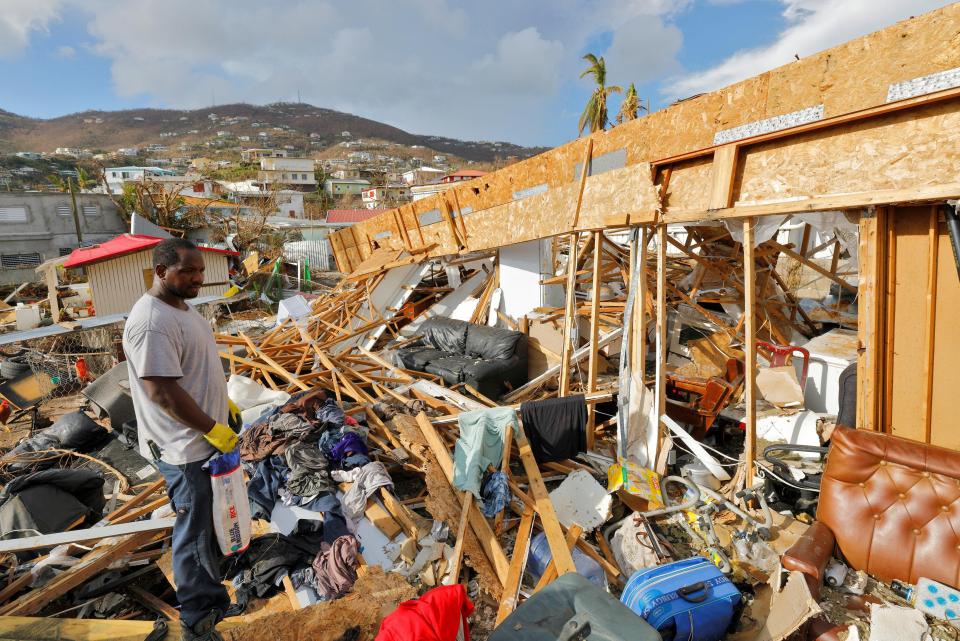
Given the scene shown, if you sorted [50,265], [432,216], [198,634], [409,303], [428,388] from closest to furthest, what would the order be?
[198,634] < [428,388] < [432,216] < [409,303] < [50,265]

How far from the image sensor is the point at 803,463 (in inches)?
158

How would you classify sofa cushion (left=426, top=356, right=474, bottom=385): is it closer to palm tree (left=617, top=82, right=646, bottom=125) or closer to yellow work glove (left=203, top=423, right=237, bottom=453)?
yellow work glove (left=203, top=423, right=237, bottom=453)

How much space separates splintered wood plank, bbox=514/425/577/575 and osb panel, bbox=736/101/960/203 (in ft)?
9.52

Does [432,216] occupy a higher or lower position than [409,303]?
higher

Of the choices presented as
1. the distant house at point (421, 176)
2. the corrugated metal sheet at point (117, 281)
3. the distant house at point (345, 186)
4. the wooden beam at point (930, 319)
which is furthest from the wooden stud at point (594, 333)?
the distant house at point (421, 176)

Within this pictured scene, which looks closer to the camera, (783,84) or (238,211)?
(783,84)

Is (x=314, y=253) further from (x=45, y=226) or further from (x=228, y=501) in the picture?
(x=228, y=501)

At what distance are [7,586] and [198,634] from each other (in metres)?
1.86

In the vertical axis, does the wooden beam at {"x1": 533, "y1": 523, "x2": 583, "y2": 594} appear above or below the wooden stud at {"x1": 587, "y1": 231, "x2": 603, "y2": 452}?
below

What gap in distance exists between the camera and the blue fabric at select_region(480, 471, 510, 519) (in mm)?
3697

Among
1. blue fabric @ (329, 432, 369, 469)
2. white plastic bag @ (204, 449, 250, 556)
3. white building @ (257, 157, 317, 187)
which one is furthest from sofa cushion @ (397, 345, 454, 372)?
white building @ (257, 157, 317, 187)

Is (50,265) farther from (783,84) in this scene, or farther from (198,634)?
(783,84)

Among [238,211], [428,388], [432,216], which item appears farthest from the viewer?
[238,211]

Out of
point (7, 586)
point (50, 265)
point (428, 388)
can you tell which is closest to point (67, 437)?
point (7, 586)
